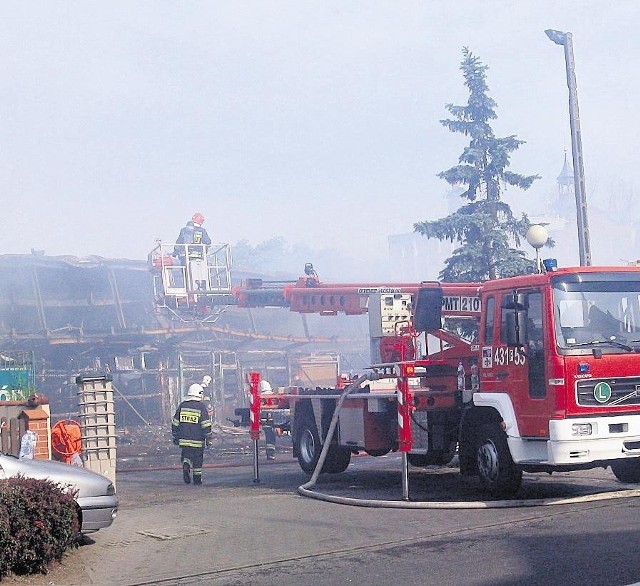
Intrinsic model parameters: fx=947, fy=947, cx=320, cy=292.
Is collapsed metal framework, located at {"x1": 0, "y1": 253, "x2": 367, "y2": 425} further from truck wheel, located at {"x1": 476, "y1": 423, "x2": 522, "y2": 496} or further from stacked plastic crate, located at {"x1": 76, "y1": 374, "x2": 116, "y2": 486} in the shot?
truck wheel, located at {"x1": 476, "y1": 423, "x2": 522, "y2": 496}

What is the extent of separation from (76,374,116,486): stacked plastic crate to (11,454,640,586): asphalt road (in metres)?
0.69

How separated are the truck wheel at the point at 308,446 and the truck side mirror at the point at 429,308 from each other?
3.08 metres

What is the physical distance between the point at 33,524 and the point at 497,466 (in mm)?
5522

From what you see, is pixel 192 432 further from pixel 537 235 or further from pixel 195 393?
pixel 537 235

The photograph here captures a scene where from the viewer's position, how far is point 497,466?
36.0ft

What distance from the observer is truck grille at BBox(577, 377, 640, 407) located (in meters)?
10.1

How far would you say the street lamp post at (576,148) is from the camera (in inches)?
606

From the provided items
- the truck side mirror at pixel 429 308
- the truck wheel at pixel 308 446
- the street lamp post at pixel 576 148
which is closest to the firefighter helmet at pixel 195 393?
the truck wheel at pixel 308 446

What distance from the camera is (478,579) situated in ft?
22.2

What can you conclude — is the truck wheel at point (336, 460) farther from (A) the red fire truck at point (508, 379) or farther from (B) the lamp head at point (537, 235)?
(B) the lamp head at point (537, 235)

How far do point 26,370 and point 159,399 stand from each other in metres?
6.60

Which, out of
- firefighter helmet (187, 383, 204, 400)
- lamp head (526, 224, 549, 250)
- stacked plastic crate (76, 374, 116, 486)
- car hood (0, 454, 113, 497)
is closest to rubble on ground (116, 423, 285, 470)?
firefighter helmet (187, 383, 204, 400)

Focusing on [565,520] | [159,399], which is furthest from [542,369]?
[159,399]

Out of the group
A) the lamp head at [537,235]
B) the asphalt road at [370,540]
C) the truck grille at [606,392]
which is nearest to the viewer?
the asphalt road at [370,540]
